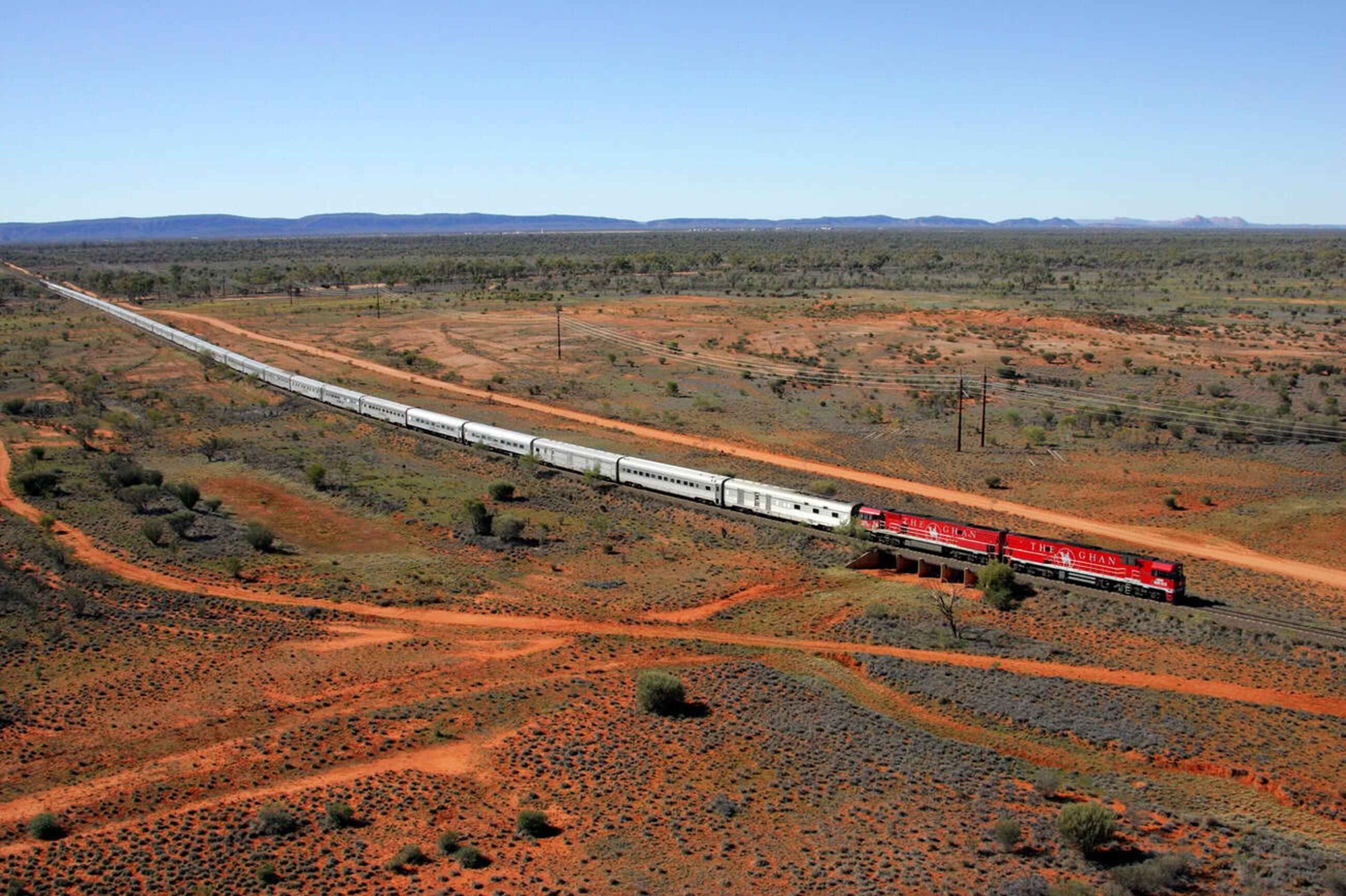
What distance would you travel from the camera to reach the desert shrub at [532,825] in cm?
2620

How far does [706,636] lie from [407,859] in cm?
→ 1645

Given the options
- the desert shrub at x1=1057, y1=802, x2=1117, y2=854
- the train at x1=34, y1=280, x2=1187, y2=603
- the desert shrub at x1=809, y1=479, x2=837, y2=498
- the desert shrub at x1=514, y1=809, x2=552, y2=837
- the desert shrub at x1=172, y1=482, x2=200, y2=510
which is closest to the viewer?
the desert shrub at x1=1057, y1=802, x2=1117, y2=854

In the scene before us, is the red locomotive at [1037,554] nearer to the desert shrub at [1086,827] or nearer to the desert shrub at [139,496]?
the desert shrub at [1086,827]

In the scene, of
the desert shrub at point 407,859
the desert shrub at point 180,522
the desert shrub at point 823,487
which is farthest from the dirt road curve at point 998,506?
the desert shrub at point 407,859

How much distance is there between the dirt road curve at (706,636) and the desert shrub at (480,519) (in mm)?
9386

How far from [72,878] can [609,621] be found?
20224 mm

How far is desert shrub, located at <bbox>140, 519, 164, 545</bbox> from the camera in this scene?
48022 mm

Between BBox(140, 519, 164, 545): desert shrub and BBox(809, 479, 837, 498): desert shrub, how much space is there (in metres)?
30.5

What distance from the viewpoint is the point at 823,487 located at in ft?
187

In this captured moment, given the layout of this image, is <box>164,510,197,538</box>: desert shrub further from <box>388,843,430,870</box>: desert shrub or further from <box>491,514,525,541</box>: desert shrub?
<box>388,843,430,870</box>: desert shrub

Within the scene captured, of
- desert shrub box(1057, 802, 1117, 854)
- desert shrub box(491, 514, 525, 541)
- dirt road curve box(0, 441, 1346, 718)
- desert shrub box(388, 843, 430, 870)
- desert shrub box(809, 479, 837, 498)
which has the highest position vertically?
desert shrub box(809, 479, 837, 498)

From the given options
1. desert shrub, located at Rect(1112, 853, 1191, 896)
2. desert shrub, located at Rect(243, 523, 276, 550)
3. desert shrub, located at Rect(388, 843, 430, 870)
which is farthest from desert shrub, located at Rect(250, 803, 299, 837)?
desert shrub, located at Rect(243, 523, 276, 550)

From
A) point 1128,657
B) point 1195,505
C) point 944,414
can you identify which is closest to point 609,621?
point 1128,657

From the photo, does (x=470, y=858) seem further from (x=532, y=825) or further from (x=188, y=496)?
(x=188, y=496)
